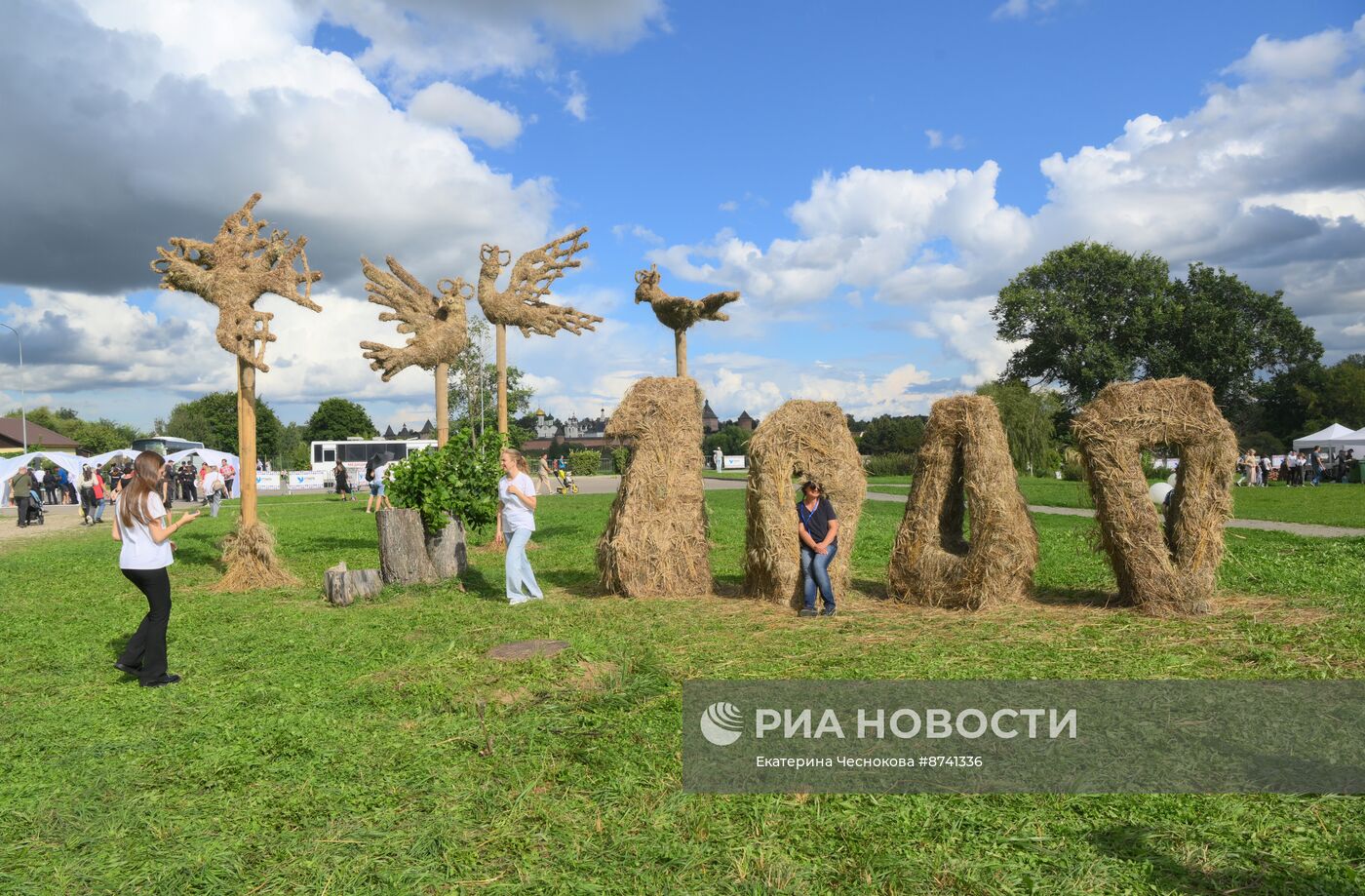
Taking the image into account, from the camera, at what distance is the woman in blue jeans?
9023mm

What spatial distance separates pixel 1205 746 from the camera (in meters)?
4.75

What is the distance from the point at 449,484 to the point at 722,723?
294 inches

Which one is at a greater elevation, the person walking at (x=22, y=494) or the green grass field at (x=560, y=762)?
the person walking at (x=22, y=494)

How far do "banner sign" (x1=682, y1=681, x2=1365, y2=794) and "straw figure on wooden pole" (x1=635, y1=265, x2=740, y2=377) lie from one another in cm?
771

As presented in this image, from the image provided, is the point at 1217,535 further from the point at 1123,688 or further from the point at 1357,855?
the point at 1357,855

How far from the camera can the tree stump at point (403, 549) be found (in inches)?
450

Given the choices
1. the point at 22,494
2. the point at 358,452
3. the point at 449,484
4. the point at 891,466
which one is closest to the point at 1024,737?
the point at 449,484

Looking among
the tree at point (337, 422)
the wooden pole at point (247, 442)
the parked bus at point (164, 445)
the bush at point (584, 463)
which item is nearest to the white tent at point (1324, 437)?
the bush at point (584, 463)

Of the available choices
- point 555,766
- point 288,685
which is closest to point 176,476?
point 288,685

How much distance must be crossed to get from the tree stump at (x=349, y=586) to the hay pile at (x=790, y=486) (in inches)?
197

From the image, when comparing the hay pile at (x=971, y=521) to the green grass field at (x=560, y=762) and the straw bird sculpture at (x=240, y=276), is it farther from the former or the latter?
the straw bird sculpture at (x=240, y=276)

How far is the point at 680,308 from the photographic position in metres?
13.0

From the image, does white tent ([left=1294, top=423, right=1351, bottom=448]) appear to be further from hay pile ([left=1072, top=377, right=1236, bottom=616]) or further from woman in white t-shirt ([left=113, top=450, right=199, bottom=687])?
woman in white t-shirt ([left=113, top=450, right=199, bottom=687])

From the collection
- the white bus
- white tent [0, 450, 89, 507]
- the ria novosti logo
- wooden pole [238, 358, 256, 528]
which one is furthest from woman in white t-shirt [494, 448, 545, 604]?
the white bus
